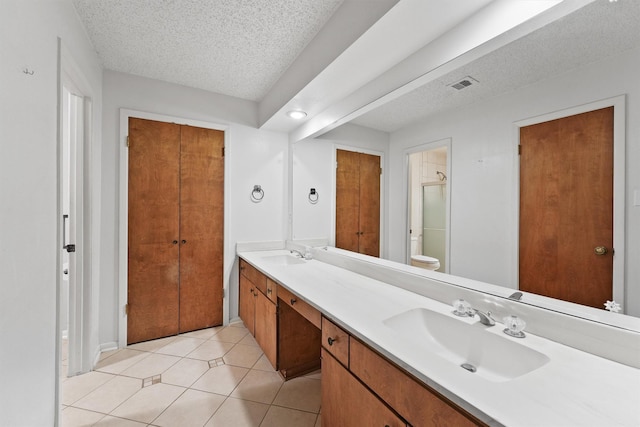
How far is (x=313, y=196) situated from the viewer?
2502mm

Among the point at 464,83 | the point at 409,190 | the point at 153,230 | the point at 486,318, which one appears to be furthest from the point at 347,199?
the point at 153,230

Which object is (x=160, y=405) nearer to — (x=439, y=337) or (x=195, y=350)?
(x=195, y=350)

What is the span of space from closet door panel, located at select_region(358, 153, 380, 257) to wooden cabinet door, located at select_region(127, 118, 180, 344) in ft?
6.14

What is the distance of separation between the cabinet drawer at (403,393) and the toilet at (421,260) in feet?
1.92

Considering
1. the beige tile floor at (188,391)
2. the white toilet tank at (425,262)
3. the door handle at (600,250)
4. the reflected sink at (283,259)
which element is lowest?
the beige tile floor at (188,391)

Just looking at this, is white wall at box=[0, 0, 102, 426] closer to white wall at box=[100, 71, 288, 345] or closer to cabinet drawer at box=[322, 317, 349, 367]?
white wall at box=[100, 71, 288, 345]

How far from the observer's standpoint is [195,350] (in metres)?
2.40

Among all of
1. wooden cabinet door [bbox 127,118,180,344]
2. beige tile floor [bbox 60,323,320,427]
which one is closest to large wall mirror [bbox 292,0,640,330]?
beige tile floor [bbox 60,323,320,427]

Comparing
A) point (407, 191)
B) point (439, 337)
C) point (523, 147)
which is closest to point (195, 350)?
point (439, 337)

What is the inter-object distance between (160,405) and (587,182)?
2.47 meters

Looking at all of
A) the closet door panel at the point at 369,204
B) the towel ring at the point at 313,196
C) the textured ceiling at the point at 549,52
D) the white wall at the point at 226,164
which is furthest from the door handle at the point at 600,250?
the white wall at the point at 226,164

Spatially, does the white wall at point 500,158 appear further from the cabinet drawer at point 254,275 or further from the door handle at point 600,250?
the cabinet drawer at point 254,275

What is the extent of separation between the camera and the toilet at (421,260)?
4.49 feet

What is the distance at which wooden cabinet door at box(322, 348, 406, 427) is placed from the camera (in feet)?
3.14
